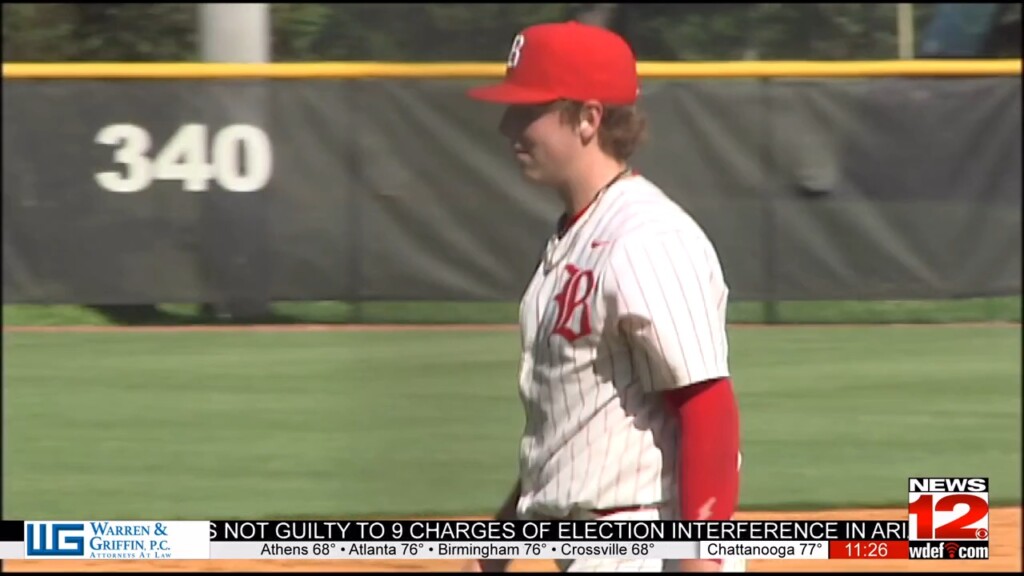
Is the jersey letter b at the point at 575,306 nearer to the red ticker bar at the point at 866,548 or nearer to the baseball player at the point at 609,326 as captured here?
the baseball player at the point at 609,326

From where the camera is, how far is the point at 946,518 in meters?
3.37

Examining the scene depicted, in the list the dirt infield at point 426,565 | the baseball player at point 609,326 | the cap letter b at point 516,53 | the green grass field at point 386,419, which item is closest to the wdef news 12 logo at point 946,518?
the baseball player at point 609,326

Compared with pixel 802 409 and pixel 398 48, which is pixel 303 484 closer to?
pixel 802 409

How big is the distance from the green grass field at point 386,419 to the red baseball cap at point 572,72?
4247 mm

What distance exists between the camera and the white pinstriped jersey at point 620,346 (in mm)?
2812

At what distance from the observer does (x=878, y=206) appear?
38.7 feet

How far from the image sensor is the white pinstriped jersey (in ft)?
9.23

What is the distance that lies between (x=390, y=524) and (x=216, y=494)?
3.91 metres

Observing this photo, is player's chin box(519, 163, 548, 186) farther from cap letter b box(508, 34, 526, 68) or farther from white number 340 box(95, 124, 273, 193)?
white number 340 box(95, 124, 273, 193)

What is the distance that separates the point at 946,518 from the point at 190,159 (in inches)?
343

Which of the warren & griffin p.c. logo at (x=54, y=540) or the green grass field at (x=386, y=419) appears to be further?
the green grass field at (x=386, y=419)

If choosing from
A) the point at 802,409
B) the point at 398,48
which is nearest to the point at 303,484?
the point at 802,409

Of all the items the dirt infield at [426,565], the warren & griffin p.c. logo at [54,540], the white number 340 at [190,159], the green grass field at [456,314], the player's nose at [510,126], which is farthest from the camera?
the green grass field at [456,314]

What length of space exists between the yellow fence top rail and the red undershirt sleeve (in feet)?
28.7
